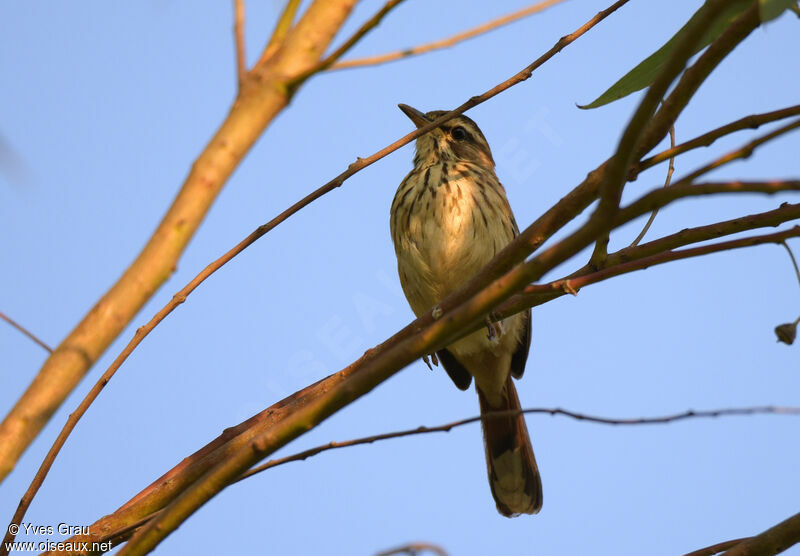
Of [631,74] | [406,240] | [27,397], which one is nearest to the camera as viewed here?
[27,397]

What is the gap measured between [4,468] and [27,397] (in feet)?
0.33

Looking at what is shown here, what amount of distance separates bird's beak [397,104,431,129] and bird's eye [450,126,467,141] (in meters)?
0.23

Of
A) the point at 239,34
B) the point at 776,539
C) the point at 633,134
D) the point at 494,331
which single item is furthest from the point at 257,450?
the point at 494,331

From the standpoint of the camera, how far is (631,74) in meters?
2.57

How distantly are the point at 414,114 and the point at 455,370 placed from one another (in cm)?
159

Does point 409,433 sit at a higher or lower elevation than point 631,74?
lower

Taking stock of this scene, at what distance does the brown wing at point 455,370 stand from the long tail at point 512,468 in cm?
31

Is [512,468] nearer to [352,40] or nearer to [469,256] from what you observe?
[469,256]

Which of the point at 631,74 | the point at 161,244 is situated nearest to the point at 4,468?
the point at 161,244

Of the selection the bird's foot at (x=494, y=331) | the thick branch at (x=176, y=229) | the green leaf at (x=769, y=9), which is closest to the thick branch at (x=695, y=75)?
the green leaf at (x=769, y=9)

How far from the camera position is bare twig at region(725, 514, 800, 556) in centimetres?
194

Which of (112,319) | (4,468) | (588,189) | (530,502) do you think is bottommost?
(4,468)

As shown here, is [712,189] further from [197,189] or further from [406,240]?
[406,240]

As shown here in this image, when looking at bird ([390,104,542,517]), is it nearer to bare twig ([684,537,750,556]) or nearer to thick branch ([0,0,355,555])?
bare twig ([684,537,750,556])
